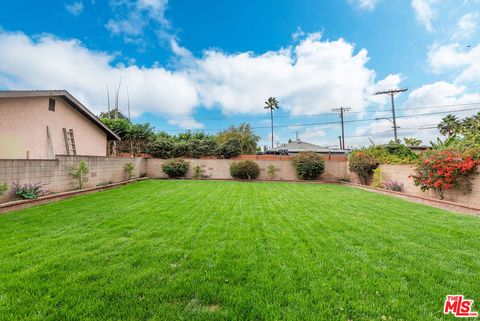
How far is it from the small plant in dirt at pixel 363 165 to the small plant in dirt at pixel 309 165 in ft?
6.75

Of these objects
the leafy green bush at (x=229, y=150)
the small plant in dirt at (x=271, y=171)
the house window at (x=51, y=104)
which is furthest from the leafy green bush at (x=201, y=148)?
the house window at (x=51, y=104)

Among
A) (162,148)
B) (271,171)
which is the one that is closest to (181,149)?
(162,148)

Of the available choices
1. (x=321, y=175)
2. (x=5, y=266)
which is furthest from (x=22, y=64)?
(x=321, y=175)

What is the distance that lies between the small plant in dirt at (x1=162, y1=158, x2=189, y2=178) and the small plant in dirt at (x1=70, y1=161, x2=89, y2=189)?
6609 mm

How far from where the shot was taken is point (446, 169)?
7.01 metres

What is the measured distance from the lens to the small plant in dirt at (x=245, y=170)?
1509 cm

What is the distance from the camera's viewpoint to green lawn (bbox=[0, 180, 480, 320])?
6.27 feet

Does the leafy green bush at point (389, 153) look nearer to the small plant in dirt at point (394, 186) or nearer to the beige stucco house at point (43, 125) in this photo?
the small plant in dirt at point (394, 186)

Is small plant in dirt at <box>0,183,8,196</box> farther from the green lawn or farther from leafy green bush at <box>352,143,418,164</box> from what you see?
leafy green bush at <box>352,143,418,164</box>

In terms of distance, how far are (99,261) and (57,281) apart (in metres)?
0.50

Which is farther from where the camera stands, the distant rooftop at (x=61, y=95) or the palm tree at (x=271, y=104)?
the palm tree at (x=271, y=104)

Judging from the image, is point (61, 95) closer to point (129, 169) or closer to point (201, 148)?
point (129, 169)

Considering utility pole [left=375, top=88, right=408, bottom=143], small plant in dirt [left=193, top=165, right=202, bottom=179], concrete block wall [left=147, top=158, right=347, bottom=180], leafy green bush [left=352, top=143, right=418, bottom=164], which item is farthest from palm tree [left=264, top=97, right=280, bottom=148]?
leafy green bush [left=352, top=143, right=418, bottom=164]

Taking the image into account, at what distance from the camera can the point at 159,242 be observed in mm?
3439
